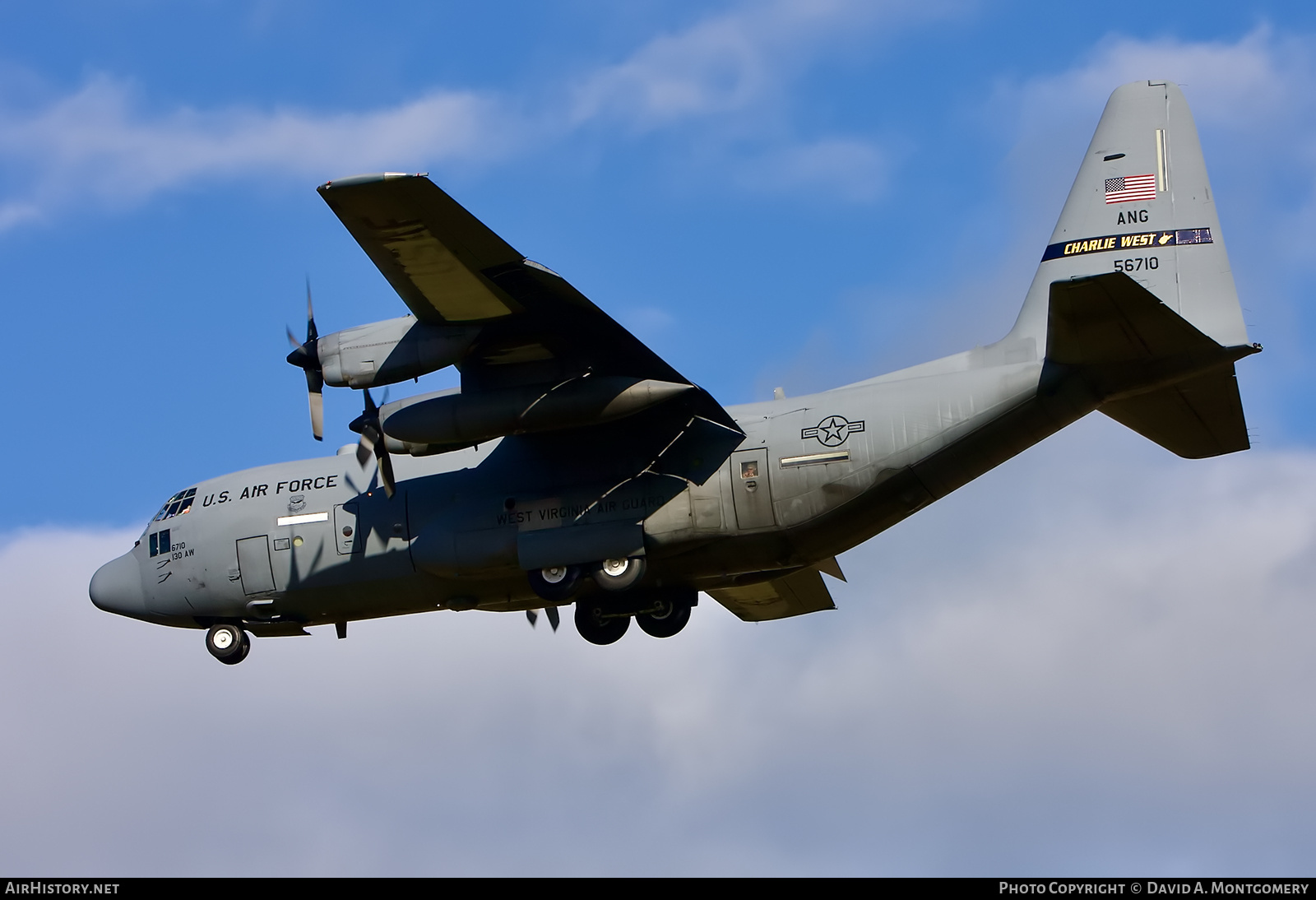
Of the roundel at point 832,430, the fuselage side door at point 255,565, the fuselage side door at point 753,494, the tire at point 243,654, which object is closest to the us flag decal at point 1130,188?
the roundel at point 832,430

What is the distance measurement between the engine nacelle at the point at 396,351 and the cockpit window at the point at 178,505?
17.4 ft

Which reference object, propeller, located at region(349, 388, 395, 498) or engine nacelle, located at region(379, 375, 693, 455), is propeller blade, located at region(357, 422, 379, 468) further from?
engine nacelle, located at region(379, 375, 693, 455)

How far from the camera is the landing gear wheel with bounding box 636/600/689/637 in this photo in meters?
23.0

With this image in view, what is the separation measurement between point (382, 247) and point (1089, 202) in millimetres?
9668

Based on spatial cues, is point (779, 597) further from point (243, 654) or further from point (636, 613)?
point (243, 654)

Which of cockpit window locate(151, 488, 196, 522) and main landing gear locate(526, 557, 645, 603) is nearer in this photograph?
main landing gear locate(526, 557, 645, 603)

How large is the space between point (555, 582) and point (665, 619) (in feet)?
7.58

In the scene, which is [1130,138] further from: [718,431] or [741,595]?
[741,595]

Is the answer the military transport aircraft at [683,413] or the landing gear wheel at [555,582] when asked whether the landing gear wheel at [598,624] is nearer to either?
the military transport aircraft at [683,413]

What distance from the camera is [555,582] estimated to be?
21.5 meters

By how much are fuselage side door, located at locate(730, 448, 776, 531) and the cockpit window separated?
9.21 metres

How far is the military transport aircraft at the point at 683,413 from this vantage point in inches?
778

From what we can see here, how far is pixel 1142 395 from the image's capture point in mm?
20375

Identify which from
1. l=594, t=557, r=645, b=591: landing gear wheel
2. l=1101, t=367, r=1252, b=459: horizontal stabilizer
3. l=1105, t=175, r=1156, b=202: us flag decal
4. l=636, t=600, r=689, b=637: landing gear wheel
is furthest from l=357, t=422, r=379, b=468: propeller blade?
l=1105, t=175, r=1156, b=202: us flag decal
